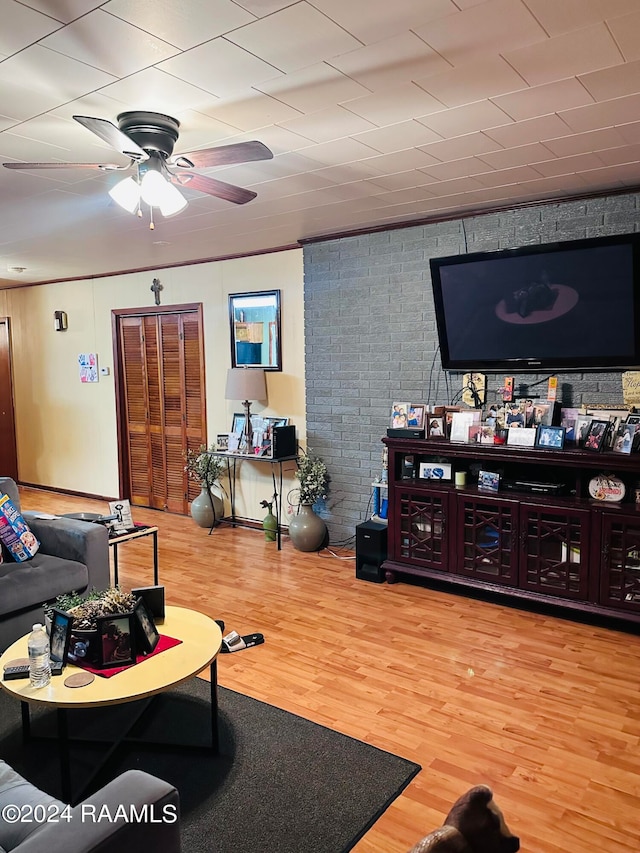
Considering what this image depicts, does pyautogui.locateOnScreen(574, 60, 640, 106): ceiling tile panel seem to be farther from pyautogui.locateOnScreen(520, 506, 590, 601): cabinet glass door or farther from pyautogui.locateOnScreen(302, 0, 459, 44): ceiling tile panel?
pyautogui.locateOnScreen(520, 506, 590, 601): cabinet glass door

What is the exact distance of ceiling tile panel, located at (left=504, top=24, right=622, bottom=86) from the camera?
1941 mm

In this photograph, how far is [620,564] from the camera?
138 inches

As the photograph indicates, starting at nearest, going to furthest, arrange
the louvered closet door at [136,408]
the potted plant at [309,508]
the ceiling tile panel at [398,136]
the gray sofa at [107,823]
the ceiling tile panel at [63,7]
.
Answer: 1. the gray sofa at [107,823]
2. the ceiling tile panel at [63,7]
3. the ceiling tile panel at [398,136]
4. the potted plant at [309,508]
5. the louvered closet door at [136,408]

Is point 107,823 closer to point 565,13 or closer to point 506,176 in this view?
point 565,13

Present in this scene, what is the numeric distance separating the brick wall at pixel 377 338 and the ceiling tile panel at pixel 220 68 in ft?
7.72

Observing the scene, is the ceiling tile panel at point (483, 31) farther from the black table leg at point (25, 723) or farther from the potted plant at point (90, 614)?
the black table leg at point (25, 723)

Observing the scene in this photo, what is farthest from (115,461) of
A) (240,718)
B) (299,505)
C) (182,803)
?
(182,803)

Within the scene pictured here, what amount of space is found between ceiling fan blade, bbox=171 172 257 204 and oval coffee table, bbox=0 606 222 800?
1874mm

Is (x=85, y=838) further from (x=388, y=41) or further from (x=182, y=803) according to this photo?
(x=388, y=41)

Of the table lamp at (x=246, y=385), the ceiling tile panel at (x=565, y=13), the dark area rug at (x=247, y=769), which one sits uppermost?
the ceiling tile panel at (x=565, y=13)

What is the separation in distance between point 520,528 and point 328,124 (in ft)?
8.24

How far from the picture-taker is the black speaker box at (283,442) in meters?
5.18

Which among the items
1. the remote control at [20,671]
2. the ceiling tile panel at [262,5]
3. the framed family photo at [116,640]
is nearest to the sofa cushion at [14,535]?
the remote control at [20,671]

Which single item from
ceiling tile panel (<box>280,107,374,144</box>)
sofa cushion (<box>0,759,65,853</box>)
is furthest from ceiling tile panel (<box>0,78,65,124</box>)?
sofa cushion (<box>0,759,65,853</box>)
